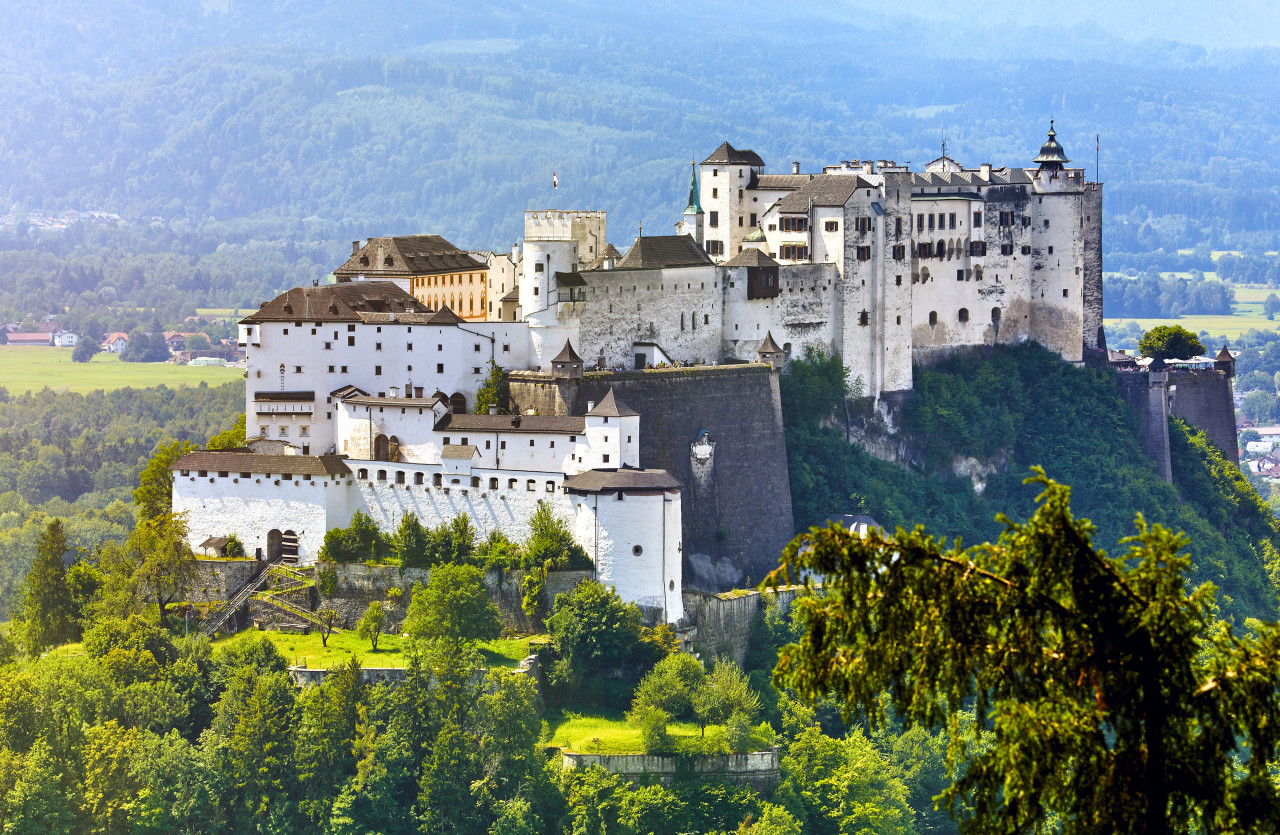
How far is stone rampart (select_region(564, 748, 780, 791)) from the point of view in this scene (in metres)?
59.4

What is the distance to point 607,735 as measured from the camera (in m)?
60.5

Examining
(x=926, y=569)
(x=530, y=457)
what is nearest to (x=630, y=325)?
(x=530, y=457)

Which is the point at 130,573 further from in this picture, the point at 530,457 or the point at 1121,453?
the point at 1121,453

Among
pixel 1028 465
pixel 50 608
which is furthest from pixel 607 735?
pixel 1028 465

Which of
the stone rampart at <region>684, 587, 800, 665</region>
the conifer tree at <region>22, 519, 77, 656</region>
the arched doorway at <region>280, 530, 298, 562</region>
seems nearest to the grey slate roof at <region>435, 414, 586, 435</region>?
the arched doorway at <region>280, 530, 298, 562</region>

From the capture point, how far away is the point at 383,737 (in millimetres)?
59531

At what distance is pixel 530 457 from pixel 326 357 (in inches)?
359

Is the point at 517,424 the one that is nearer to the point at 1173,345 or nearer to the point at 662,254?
the point at 662,254

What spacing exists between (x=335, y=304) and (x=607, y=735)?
1877 centimetres

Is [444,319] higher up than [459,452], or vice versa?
[444,319]

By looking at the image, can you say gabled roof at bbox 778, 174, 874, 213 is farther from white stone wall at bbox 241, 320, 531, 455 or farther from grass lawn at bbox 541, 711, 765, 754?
grass lawn at bbox 541, 711, 765, 754

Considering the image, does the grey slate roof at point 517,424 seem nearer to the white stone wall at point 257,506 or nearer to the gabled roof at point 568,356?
the gabled roof at point 568,356

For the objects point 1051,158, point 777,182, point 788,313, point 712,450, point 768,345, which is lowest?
point 712,450

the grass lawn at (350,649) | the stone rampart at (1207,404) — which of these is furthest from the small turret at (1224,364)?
the grass lawn at (350,649)
